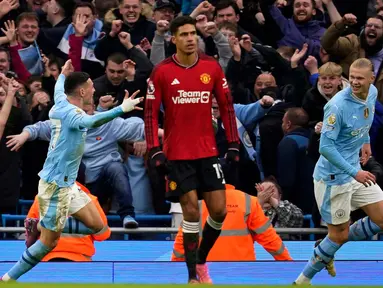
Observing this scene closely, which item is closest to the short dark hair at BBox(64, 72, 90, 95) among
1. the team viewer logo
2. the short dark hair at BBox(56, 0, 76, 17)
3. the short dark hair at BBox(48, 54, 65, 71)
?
the team viewer logo

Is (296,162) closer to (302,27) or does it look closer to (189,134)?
(302,27)

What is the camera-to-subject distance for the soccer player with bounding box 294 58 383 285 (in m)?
13.1

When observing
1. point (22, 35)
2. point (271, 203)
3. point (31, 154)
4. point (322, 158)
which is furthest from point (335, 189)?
point (22, 35)

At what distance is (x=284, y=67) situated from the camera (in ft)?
59.0

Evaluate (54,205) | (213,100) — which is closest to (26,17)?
(213,100)

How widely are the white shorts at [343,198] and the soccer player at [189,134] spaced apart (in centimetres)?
107

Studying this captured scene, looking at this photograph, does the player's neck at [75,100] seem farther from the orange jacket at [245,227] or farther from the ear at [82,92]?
the orange jacket at [245,227]

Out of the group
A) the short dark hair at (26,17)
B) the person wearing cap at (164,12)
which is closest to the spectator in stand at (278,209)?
the person wearing cap at (164,12)

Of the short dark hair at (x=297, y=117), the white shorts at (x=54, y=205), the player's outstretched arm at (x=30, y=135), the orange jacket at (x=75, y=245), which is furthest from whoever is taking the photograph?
the short dark hair at (x=297, y=117)

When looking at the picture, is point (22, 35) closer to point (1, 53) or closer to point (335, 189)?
point (1, 53)

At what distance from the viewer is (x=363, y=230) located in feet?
45.6

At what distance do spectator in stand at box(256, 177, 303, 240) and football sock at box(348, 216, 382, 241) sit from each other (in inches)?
75.7

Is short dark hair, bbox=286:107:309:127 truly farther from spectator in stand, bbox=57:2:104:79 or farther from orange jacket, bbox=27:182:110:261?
orange jacket, bbox=27:182:110:261

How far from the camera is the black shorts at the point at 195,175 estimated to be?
12.9 m
